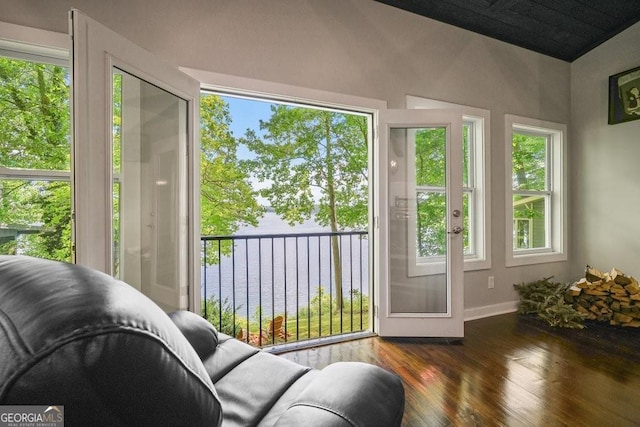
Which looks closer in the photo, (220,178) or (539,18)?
(539,18)

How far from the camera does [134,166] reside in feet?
5.81

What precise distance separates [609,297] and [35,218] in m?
4.83

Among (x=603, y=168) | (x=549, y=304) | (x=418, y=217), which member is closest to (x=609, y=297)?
(x=549, y=304)

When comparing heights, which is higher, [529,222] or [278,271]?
[529,222]

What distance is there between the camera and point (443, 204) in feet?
9.41

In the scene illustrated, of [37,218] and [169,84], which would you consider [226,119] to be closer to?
[169,84]

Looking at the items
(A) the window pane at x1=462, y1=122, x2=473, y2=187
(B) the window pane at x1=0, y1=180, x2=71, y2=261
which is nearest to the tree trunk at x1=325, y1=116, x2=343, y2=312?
(A) the window pane at x1=462, y1=122, x2=473, y2=187

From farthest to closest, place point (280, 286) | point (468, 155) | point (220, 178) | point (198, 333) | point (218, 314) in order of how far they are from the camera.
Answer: point (280, 286), point (220, 178), point (218, 314), point (468, 155), point (198, 333)

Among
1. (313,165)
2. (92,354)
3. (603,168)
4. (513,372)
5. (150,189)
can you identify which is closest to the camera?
(92,354)

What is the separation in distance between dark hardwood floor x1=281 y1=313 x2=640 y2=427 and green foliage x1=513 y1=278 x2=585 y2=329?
0.41 feet

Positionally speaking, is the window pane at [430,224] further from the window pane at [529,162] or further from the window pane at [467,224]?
the window pane at [529,162]

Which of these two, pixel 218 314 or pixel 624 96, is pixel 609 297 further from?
pixel 218 314

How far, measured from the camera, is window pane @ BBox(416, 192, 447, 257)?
2.88 meters

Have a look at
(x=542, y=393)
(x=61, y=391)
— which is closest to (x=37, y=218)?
(x=61, y=391)
